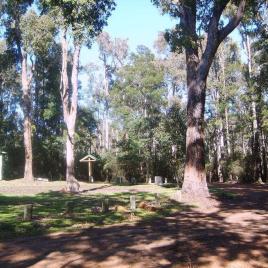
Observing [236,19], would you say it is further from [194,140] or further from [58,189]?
[58,189]

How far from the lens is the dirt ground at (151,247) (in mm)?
7973

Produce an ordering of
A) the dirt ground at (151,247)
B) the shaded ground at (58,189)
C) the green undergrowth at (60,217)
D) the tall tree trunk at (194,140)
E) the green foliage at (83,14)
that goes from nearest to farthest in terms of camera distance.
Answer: the dirt ground at (151,247)
the green undergrowth at (60,217)
the green foliage at (83,14)
the tall tree trunk at (194,140)
the shaded ground at (58,189)

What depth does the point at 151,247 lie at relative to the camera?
902cm

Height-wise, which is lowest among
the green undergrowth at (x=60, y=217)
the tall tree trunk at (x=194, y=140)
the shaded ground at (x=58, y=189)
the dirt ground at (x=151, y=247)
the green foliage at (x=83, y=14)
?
the dirt ground at (x=151, y=247)

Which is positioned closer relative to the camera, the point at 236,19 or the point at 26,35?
the point at 236,19

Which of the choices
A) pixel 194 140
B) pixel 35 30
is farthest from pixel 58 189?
pixel 35 30

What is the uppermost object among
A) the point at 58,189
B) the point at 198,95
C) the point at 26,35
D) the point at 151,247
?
the point at 26,35

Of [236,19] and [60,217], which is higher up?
[236,19]

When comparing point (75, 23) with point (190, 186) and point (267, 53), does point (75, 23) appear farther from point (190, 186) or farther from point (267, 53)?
point (267, 53)

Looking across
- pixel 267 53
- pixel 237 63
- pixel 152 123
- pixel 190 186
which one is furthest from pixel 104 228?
pixel 237 63

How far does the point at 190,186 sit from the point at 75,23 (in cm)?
807

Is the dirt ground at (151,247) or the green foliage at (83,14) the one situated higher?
the green foliage at (83,14)

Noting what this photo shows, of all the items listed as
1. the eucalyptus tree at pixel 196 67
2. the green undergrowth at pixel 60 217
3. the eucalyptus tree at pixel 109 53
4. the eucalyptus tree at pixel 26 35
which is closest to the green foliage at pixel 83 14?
the eucalyptus tree at pixel 196 67

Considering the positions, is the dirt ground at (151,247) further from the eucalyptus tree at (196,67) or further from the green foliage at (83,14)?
the green foliage at (83,14)
